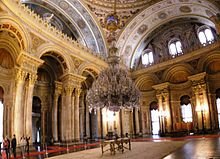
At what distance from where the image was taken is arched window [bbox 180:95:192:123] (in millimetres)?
18328

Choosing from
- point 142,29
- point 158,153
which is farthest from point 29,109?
point 142,29

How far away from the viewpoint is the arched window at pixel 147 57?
21.5 meters

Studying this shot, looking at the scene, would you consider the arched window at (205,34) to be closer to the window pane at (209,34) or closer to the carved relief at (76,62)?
the window pane at (209,34)

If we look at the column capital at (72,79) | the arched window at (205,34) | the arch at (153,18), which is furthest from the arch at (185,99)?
the column capital at (72,79)

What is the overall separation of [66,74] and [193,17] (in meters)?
12.5

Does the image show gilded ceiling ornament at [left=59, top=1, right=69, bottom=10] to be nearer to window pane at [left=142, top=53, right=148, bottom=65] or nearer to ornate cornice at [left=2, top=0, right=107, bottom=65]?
ornate cornice at [left=2, top=0, right=107, bottom=65]

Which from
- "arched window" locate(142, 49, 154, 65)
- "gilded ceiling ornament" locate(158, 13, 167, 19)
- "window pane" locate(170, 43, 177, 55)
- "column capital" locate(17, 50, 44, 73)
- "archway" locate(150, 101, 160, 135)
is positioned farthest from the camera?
"arched window" locate(142, 49, 154, 65)

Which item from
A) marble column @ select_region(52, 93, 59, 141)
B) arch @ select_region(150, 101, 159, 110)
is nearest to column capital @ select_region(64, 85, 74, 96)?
marble column @ select_region(52, 93, 59, 141)

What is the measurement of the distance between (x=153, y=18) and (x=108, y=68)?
32.9ft

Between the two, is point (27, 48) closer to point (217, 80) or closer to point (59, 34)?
point (59, 34)

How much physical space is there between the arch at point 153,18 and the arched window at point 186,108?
243 inches

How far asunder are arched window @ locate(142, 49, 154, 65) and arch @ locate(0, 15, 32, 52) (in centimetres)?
1307

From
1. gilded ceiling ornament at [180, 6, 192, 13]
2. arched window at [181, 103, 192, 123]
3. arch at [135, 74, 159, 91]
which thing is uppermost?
gilded ceiling ornament at [180, 6, 192, 13]

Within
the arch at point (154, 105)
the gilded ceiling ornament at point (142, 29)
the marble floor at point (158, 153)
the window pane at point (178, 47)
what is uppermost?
the gilded ceiling ornament at point (142, 29)
